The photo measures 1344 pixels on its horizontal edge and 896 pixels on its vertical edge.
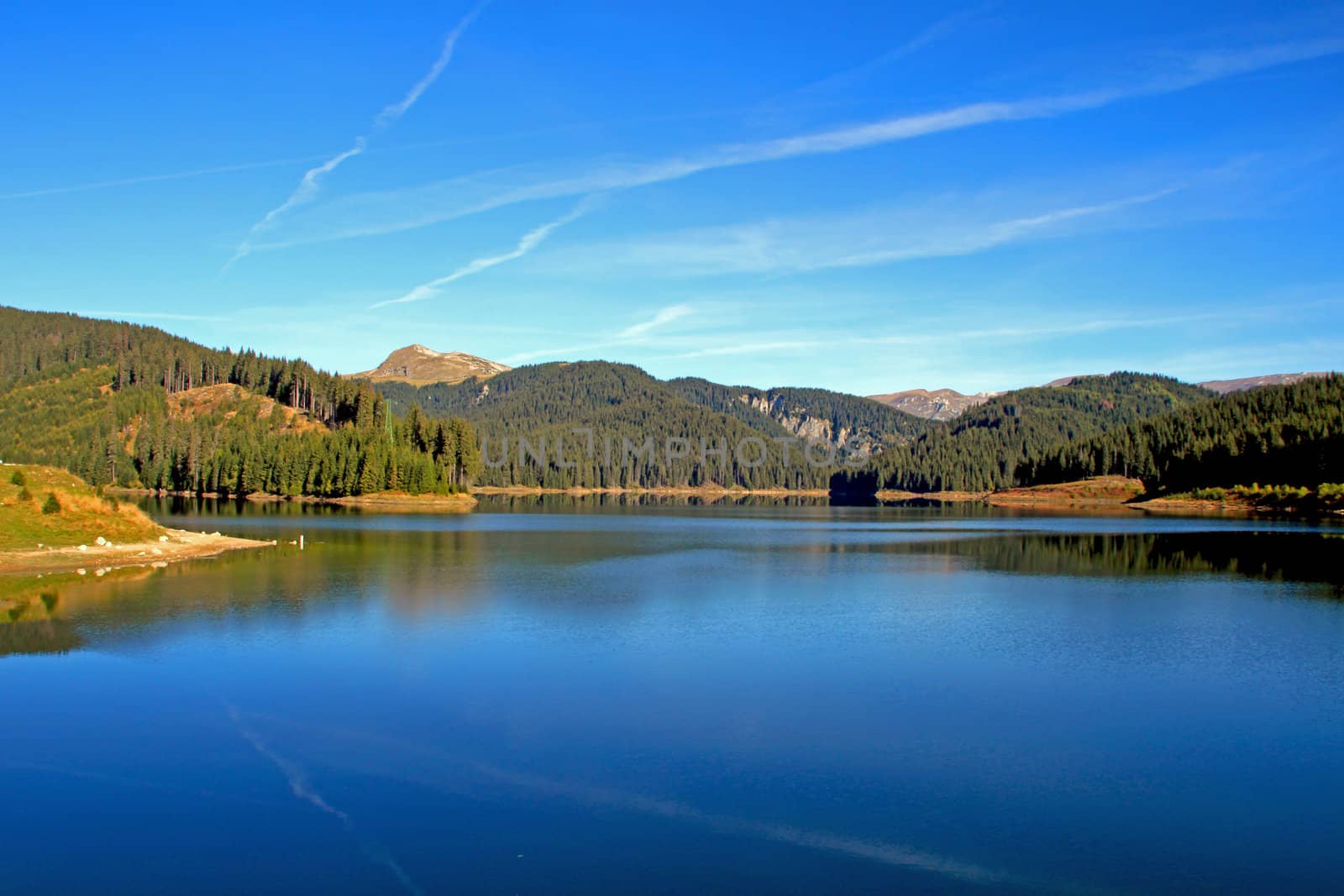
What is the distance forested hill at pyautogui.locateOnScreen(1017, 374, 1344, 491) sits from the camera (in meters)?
137

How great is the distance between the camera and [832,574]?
5062 centimetres

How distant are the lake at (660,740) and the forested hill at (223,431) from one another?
99984mm

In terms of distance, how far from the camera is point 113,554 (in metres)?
47.0

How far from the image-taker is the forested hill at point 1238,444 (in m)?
137

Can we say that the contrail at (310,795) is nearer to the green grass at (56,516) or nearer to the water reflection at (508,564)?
the water reflection at (508,564)

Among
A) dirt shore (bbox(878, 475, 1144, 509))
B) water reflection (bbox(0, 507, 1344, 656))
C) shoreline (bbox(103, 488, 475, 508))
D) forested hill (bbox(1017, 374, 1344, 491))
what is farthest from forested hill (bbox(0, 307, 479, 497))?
forested hill (bbox(1017, 374, 1344, 491))

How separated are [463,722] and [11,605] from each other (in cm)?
2315

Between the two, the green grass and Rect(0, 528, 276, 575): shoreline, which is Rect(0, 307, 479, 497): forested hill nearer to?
Rect(0, 528, 276, 575): shoreline

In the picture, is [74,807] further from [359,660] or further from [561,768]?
[359,660]

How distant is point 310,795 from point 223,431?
152 metres

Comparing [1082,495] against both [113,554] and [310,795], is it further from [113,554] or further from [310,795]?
[310,795]

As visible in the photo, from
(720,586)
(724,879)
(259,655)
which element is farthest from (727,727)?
(720,586)

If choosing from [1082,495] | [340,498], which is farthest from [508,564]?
[1082,495]

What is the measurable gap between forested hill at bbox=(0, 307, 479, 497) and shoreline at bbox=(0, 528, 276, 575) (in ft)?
255
